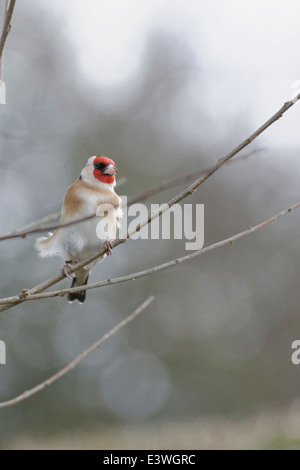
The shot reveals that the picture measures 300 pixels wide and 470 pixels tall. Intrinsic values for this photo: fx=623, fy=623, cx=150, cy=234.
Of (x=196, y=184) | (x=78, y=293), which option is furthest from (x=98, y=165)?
(x=196, y=184)

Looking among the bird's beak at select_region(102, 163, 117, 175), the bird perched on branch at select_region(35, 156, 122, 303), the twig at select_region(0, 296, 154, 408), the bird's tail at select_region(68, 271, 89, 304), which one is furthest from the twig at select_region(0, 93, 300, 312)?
the bird's tail at select_region(68, 271, 89, 304)

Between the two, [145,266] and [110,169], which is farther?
[145,266]

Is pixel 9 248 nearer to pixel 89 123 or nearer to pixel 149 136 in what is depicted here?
pixel 89 123

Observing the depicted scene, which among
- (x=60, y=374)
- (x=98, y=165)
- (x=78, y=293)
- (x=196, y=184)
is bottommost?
(x=60, y=374)

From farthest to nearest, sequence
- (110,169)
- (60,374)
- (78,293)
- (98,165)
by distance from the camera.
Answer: (78,293), (98,165), (110,169), (60,374)

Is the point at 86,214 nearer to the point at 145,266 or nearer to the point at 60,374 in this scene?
the point at 60,374

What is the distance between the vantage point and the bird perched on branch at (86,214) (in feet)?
10.3

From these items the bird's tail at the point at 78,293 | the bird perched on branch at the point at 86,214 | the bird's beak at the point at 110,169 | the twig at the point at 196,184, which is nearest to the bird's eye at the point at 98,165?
the bird perched on branch at the point at 86,214

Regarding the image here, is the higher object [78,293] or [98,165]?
[98,165]

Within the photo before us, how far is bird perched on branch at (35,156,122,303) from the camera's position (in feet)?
10.3

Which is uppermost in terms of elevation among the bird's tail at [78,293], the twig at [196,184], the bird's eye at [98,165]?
the bird's eye at [98,165]

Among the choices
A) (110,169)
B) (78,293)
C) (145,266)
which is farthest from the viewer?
(145,266)

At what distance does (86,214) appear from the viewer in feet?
10.4

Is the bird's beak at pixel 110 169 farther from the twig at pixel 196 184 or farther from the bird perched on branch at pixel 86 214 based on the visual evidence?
the twig at pixel 196 184
